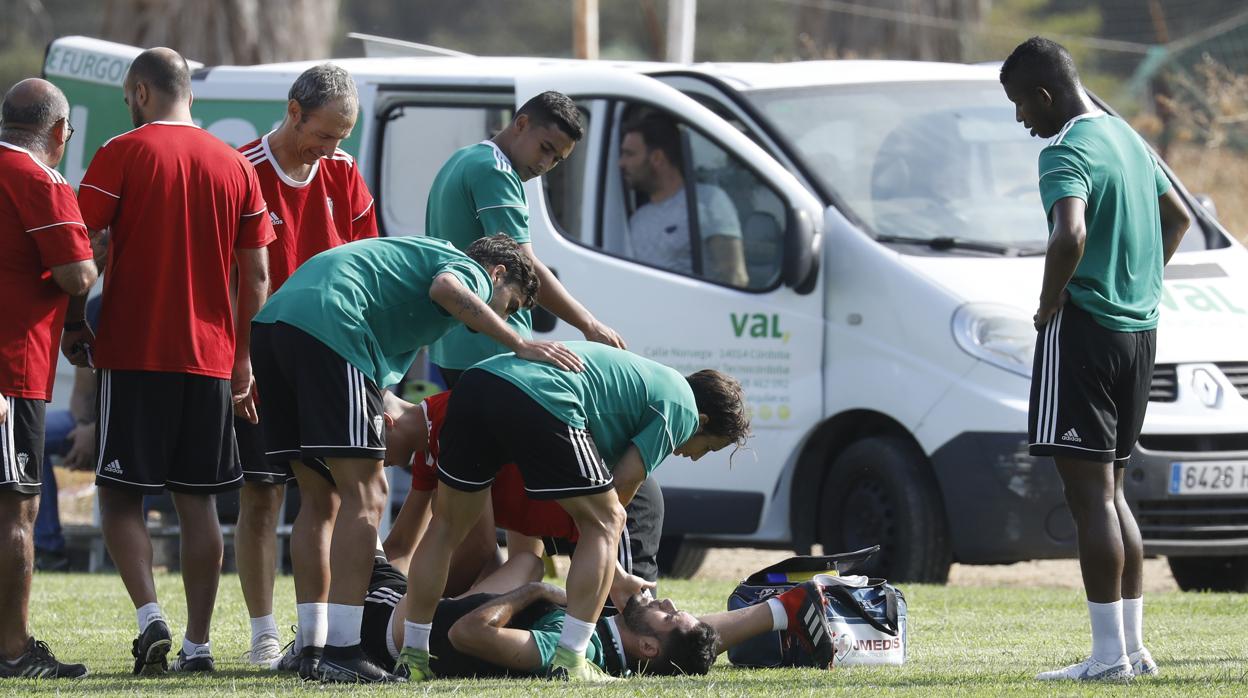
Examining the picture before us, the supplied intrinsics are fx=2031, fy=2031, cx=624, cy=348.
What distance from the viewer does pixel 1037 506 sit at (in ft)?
27.9

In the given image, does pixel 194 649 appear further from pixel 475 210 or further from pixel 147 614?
pixel 475 210

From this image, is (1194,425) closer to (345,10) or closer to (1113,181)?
(1113,181)

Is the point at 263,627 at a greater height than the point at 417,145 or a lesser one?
lesser

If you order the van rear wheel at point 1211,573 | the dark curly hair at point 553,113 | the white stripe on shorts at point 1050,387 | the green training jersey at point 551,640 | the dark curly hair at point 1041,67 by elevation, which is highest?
the dark curly hair at point 1041,67

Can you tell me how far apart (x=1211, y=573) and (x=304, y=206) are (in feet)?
16.6

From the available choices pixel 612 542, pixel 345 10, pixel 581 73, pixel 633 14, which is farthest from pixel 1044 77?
pixel 345 10

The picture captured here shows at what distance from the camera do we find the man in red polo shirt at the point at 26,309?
5.98 metres

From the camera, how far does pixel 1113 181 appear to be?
5.89m

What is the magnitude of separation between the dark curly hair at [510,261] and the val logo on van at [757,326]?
308 centimetres

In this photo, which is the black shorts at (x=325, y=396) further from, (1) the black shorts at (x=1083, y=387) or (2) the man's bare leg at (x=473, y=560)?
(1) the black shorts at (x=1083, y=387)

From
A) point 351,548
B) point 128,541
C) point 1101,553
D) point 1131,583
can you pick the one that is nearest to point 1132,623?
point 1131,583

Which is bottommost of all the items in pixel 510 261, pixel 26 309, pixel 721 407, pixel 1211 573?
pixel 1211 573

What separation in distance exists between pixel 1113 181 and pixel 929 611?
2.66 meters

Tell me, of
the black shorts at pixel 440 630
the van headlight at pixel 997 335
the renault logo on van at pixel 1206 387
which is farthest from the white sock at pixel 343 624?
the renault logo on van at pixel 1206 387
